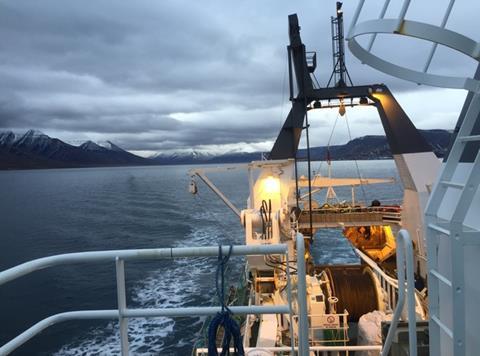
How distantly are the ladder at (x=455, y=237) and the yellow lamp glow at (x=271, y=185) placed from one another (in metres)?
9.11

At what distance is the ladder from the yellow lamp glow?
911 centimetres

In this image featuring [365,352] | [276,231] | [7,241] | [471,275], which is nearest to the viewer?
[471,275]

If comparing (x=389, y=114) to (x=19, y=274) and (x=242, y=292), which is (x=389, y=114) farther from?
(x=19, y=274)

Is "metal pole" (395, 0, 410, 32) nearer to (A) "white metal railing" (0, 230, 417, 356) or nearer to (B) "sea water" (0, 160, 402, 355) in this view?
(A) "white metal railing" (0, 230, 417, 356)

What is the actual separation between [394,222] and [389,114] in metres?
4.14

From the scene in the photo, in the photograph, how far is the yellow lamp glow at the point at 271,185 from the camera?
11812 millimetres

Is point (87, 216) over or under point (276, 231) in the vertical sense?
under

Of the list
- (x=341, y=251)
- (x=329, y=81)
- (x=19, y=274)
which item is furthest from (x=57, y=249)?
(x=19, y=274)

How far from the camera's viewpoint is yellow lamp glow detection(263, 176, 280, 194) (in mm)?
11812

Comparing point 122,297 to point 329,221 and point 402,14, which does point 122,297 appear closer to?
point 402,14

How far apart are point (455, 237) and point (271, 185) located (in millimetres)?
9764

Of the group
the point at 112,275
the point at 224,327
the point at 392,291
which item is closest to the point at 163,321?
the point at 112,275

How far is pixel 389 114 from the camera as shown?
523 inches

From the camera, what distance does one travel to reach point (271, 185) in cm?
1184
